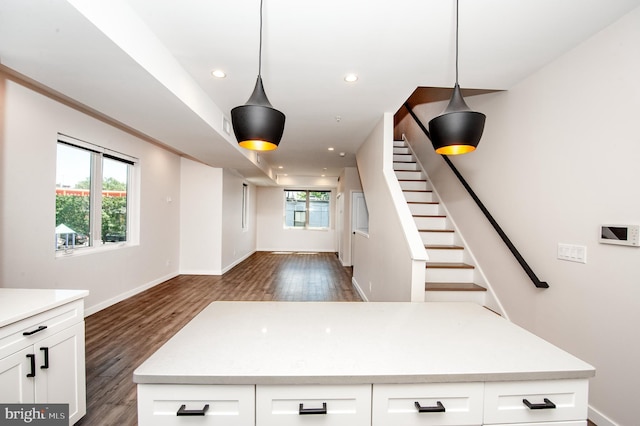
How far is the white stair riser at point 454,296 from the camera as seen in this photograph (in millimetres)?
2859

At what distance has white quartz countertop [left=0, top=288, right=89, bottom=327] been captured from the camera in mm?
1367

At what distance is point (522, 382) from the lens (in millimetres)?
961

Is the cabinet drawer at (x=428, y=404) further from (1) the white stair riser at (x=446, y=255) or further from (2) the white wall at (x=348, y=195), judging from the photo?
(2) the white wall at (x=348, y=195)

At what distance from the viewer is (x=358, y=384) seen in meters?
0.93

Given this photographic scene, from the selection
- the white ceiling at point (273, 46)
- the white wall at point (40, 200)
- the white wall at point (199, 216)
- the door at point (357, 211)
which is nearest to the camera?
the white ceiling at point (273, 46)

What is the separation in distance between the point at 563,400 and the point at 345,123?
3.49 meters

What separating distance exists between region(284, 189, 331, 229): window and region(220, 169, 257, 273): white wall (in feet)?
5.34

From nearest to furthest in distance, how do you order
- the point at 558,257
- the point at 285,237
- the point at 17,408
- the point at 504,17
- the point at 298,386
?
the point at 298,386
the point at 17,408
the point at 504,17
the point at 558,257
the point at 285,237

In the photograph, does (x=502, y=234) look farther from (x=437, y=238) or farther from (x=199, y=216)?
(x=199, y=216)

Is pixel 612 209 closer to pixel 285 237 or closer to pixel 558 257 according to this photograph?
pixel 558 257

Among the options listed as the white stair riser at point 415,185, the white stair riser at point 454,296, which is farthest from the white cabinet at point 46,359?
the white stair riser at point 415,185

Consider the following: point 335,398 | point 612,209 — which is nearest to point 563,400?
point 335,398

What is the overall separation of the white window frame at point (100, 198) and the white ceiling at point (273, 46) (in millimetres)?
1196

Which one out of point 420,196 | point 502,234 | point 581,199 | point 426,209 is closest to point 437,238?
point 426,209
